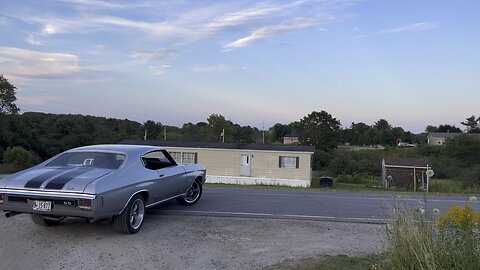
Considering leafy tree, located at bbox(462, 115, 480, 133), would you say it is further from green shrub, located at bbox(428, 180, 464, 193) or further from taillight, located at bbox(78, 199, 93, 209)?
taillight, located at bbox(78, 199, 93, 209)

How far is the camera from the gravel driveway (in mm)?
6422

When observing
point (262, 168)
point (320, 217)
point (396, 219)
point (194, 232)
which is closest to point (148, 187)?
point (194, 232)

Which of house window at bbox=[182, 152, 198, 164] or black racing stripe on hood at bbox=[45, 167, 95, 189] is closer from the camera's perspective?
black racing stripe on hood at bbox=[45, 167, 95, 189]

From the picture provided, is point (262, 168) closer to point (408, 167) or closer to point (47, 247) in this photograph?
point (408, 167)

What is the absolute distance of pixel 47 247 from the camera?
23.0 ft

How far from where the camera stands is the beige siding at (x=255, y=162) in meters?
39.0

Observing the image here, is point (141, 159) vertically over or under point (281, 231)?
over

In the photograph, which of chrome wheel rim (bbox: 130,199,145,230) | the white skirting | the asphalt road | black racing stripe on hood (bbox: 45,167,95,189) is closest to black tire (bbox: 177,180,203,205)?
the asphalt road

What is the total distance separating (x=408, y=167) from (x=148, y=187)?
3777cm

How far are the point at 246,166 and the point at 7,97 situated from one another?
3355 centimetres

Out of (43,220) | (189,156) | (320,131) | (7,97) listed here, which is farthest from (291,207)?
(320,131)

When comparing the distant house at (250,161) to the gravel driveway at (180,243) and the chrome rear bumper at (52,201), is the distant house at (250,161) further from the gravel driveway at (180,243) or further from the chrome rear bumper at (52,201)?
the chrome rear bumper at (52,201)

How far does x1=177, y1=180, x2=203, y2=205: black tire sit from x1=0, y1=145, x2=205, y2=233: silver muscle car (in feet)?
3.74

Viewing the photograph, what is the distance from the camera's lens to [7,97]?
56.8 metres
